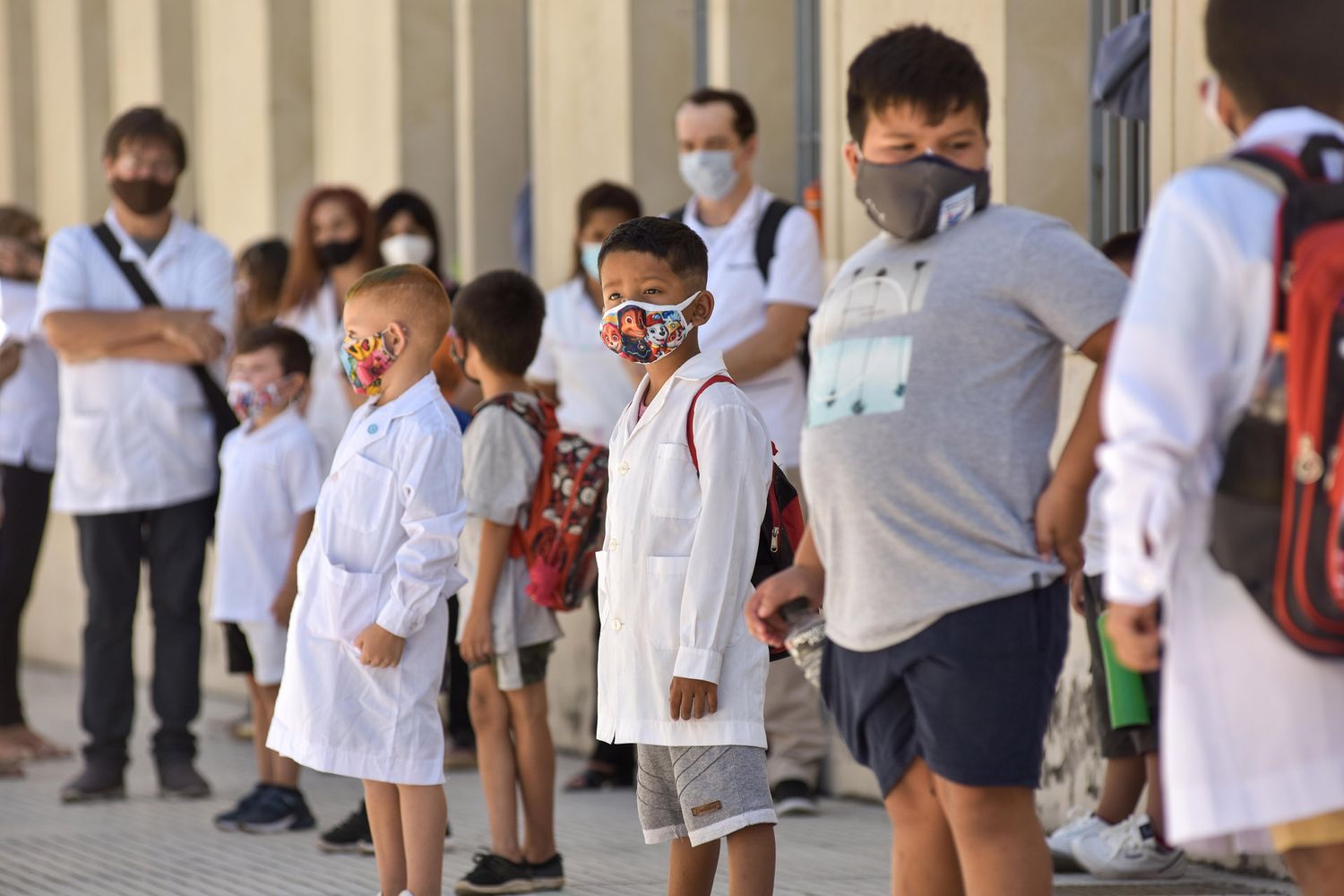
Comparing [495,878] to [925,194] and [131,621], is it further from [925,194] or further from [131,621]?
[925,194]

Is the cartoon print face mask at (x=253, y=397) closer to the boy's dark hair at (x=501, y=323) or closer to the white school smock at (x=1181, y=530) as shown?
the boy's dark hair at (x=501, y=323)

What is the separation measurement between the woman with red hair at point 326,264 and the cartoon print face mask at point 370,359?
3139 millimetres

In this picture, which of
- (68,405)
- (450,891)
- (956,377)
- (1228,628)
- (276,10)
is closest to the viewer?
(1228,628)

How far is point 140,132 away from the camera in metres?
7.60

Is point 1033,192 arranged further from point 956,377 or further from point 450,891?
point 956,377

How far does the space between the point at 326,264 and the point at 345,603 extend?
144 inches

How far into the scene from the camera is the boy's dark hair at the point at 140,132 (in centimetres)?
760

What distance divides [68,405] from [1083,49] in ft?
12.7

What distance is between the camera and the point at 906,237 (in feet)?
11.5

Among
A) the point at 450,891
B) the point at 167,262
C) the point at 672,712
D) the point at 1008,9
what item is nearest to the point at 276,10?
the point at 167,262

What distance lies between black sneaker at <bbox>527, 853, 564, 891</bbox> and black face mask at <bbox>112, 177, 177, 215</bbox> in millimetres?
3223

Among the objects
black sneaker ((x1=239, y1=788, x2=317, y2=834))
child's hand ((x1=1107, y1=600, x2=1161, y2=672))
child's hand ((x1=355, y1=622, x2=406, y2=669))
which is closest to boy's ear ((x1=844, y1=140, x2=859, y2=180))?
child's hand ((x1=1107, y1=600, x2=1161, y2=672))

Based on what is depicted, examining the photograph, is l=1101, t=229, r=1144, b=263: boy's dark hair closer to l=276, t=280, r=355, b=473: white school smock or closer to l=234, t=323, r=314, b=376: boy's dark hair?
l=234, t=323, r=314, b=376: boy's dark hair

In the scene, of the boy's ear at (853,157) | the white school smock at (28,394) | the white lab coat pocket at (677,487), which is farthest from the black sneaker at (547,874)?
the white school smock at (28,394)
